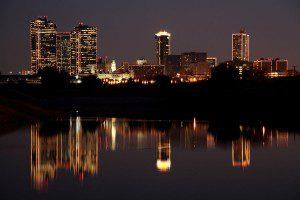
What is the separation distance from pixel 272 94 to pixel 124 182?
64604 mm

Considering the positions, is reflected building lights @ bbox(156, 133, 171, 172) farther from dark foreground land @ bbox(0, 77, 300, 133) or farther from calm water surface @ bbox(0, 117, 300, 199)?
dark foreground land @ bbox(0, 77, 300, 133)

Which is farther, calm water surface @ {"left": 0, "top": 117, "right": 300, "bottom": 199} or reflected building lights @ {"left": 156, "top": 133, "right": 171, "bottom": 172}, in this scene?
reflected building lights @ {"left": 156, "top": 133, "right": 171, "bottom": 172}

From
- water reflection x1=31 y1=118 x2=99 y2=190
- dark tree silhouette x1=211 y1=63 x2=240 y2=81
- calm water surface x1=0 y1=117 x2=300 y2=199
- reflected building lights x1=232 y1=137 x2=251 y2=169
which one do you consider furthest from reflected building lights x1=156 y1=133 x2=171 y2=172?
dark tree silhouette x1=211 y1=63 x2=240 y2=81

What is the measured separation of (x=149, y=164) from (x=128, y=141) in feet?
34.2

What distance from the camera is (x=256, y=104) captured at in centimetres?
8281

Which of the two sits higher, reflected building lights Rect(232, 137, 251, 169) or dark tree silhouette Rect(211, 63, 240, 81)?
dark tree silhouette Rect(211, 63, 240, 81)

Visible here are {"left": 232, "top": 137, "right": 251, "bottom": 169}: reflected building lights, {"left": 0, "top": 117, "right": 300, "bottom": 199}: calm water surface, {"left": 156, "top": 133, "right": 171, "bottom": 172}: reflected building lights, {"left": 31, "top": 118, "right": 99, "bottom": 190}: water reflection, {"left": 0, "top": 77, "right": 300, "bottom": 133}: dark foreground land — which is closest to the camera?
{"left": 0, "top": 117, "right": 300, "bottom": 199}: calm water surface

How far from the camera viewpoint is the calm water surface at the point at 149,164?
2389 cm

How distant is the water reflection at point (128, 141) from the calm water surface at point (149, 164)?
5 cm

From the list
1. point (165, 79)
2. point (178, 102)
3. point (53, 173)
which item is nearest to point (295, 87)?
point (178, 102)

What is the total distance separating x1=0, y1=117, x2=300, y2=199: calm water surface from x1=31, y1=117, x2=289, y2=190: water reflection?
0.17 ft

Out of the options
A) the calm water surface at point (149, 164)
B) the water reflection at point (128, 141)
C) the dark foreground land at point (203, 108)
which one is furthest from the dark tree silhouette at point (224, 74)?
the calm water surface at point (149, 164)

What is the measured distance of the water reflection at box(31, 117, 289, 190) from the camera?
97.5ft

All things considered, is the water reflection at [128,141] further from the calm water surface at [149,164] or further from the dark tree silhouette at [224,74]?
the dark tree silhouette at [224,74]
